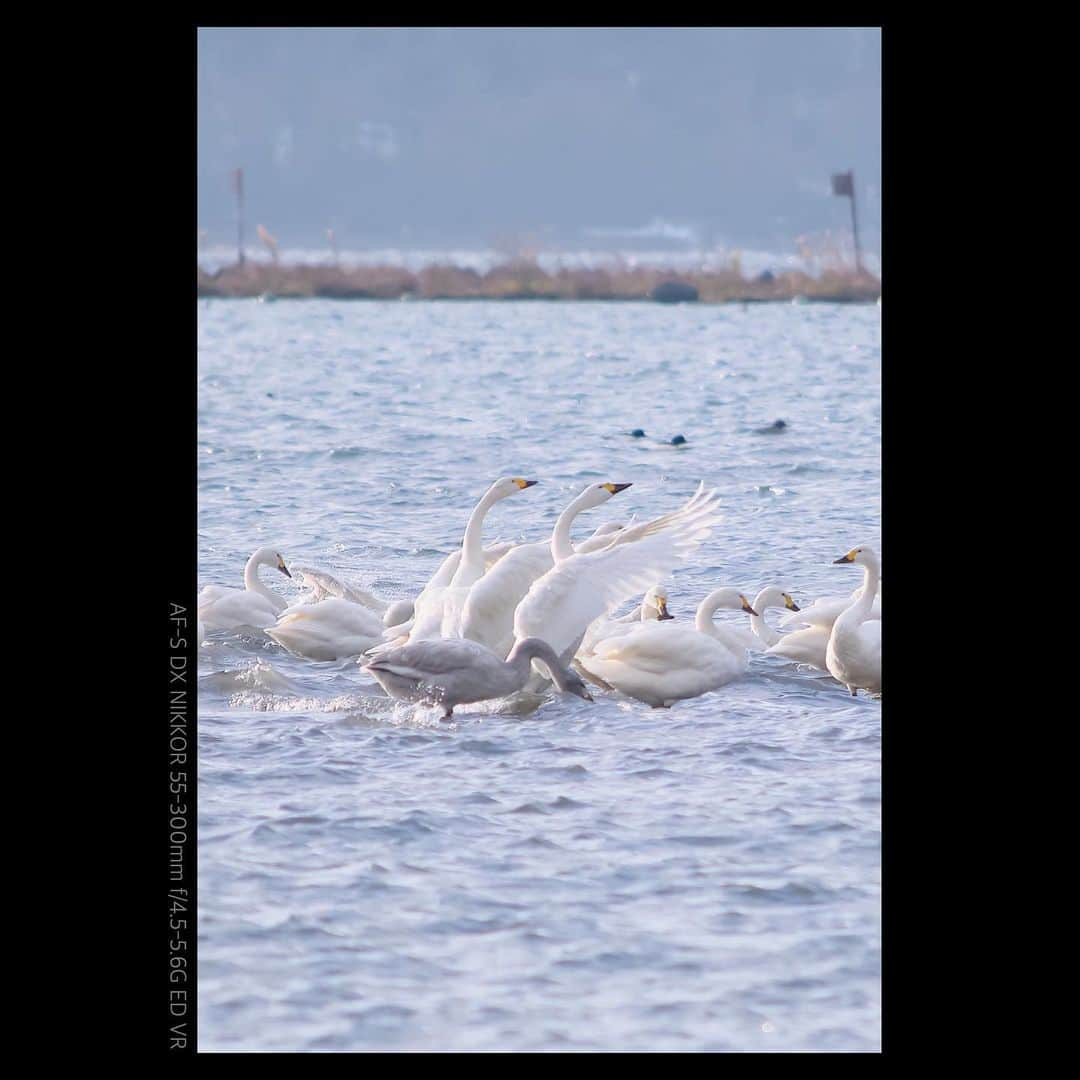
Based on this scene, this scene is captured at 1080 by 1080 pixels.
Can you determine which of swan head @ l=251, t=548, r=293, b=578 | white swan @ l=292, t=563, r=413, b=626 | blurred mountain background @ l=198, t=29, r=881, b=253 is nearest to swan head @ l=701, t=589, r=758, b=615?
white swan @ l=292, t=563, r=413, b=626

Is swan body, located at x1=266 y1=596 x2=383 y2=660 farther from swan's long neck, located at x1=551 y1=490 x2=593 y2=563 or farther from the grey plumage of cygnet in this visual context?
the grey plumage of cygnet

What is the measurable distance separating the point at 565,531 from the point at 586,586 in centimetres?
77

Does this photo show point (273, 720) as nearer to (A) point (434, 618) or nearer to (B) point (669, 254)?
(A) point (434, 618)

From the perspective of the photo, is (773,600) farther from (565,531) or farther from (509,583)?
(509,583)

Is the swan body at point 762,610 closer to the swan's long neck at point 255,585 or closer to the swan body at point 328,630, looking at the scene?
the swan body at point 328,630

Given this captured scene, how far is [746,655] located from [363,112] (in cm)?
10848

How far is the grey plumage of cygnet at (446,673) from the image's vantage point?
29.0ft

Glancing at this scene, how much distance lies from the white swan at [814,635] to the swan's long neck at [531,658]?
1.43 m

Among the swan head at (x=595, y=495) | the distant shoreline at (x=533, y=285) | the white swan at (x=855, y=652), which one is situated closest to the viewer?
the white swan at (x=855, y=652)

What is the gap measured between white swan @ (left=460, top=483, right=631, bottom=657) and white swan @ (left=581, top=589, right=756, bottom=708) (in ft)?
1.77

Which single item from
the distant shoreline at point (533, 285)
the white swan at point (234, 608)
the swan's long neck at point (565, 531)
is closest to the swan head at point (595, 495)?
the swan's long neck at point (565, 531)

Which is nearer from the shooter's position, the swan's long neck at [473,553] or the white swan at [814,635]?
the white swan at [814,635]

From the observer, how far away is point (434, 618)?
9.74 m
